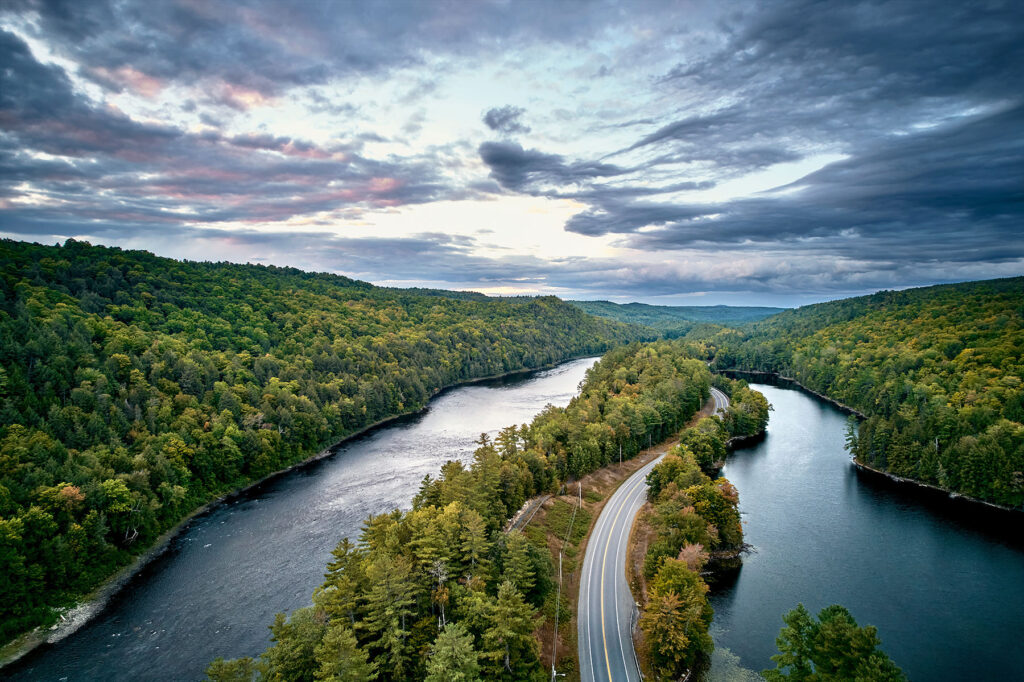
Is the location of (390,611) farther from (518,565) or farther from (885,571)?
(885,571)

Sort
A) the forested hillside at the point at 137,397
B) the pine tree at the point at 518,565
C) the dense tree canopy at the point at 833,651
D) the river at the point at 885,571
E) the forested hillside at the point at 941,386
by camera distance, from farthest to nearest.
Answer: the forested hillside at the point at 941,386
the forested hillside at the point at 137,397
the river at the point at 885,571
the pine tree at the point at 518,565
the dense tree canopy at the point at 833,651

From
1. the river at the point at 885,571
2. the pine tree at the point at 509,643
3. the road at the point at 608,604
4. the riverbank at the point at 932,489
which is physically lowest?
the river at the point at 885,571

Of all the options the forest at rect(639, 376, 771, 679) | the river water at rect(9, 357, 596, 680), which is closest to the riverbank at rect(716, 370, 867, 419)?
the forest at rect(639, 376, 771, 679)

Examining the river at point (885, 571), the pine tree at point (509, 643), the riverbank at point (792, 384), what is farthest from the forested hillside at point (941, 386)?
the pine tree at point (509, 643)

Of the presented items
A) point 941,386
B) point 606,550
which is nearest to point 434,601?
point 606,550

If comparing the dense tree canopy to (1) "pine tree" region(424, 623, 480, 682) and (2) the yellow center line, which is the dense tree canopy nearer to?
(2) the yellow center line

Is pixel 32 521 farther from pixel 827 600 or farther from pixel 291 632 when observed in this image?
pixel 827 600

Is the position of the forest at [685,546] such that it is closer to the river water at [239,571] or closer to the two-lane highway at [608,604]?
the two-lane highway at [608,604]
